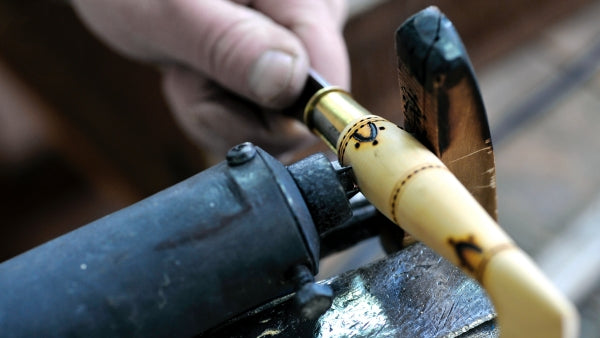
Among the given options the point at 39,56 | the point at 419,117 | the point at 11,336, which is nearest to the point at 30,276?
the point at 11,336

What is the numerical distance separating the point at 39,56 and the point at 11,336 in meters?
1.07

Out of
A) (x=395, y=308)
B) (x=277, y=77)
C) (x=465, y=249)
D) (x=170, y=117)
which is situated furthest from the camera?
(x=170, y=117)

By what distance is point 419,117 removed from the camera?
0.46 m

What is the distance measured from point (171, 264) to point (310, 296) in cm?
9

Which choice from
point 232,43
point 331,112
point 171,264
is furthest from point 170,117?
point 171,264

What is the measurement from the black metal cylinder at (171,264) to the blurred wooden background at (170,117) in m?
0.88

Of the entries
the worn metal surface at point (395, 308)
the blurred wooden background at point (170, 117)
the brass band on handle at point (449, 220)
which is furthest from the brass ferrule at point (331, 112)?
the blurred wooden background at point (170, 117)

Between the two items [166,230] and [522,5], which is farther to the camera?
[522,5]

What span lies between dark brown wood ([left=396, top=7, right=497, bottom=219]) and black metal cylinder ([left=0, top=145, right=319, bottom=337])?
11 cm

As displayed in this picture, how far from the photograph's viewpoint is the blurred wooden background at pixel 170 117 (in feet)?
4.33

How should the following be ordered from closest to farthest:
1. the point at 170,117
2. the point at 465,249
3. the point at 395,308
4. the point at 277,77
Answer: the point at 465,249
the point at 395,308
the point at 277,77
the point at 170,117

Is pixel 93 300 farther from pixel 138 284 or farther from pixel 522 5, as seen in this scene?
pixel 522 5

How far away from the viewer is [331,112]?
562 mm

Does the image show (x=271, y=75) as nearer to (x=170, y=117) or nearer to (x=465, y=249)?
(x=465, y=249)
